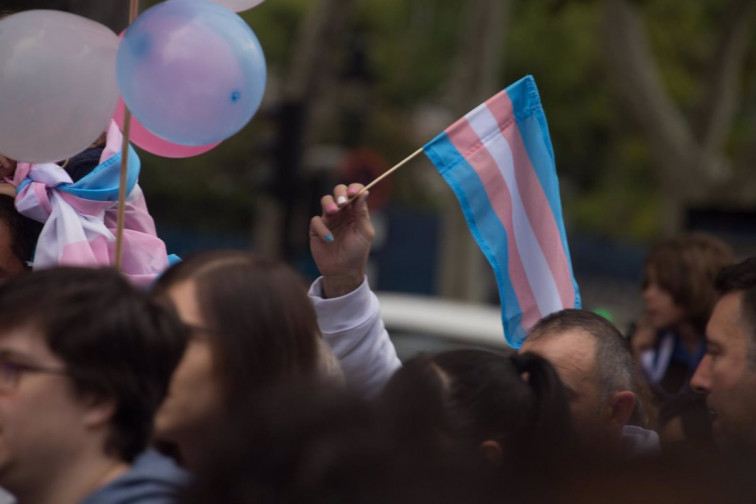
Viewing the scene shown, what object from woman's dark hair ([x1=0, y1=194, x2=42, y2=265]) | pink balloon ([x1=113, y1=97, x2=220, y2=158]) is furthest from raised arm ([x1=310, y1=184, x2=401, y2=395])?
woman's dark hair ([x1=0, y1=194, x2=42, y2=265])

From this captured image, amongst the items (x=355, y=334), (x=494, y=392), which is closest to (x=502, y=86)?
(x=355, y=334)

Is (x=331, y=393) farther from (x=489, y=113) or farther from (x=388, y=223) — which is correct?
(x=388, y=223)

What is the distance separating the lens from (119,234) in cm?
259

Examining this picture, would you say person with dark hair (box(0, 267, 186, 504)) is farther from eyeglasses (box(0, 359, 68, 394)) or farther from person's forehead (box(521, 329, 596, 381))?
person's forehead (box(521, 329, 596, 381))

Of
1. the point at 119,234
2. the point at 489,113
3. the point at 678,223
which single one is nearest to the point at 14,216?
the point at 119,234

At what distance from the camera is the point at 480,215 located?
3.34 meters

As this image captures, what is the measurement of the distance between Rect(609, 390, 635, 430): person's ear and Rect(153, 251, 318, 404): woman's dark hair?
96 centimetres

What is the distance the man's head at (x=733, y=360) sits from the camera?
2658 mm

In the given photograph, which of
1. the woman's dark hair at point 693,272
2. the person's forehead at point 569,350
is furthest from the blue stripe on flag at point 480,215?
the woman's dark hair at point 693,272

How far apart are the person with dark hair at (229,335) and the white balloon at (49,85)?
0.77 metres

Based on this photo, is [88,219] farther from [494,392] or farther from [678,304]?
[678,304]

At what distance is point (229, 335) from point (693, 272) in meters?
2.72

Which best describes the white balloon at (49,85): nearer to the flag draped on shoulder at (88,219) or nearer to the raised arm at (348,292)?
the flag draped on shoulder at (88,219)

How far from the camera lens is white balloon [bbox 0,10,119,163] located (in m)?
2.64
